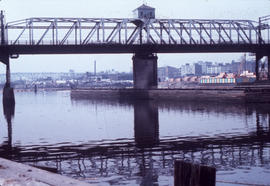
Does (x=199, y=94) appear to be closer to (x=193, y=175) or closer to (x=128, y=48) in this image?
(x=128, y=48)

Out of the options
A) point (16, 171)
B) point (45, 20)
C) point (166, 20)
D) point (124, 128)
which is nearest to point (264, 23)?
point (166, 20)

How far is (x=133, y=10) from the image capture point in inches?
4614

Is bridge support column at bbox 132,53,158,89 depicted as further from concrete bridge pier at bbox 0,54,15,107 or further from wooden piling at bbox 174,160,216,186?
wooden piling at bbox 174,160,216,186

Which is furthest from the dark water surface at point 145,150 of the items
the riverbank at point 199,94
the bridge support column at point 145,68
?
the bridge support column at point 145,68

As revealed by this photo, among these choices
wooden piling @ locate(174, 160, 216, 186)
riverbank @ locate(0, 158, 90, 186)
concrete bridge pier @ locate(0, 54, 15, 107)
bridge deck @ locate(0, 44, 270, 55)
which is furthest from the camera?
bridge deck @ locate(0, 44, 270, 55)

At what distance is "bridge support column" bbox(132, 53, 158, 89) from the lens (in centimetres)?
8494

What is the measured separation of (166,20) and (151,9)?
896 inches

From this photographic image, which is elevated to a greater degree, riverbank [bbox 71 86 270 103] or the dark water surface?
riverbank [bbox 71 86 270 103]

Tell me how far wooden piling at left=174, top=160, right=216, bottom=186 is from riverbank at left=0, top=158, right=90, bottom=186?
1.94m

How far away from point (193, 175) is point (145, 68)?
78174 millimetres

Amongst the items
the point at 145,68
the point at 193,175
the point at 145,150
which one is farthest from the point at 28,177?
the point at 145,68

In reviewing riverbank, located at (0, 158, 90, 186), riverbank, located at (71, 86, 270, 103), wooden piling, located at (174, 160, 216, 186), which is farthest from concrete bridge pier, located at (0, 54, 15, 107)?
wooden piling, located at (174, 160, 216, 186)

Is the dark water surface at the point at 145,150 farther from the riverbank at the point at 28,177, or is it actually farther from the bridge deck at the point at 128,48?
the bridge deck at the point at 128,48

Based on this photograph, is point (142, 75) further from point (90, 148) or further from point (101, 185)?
A: point (101, 185)
